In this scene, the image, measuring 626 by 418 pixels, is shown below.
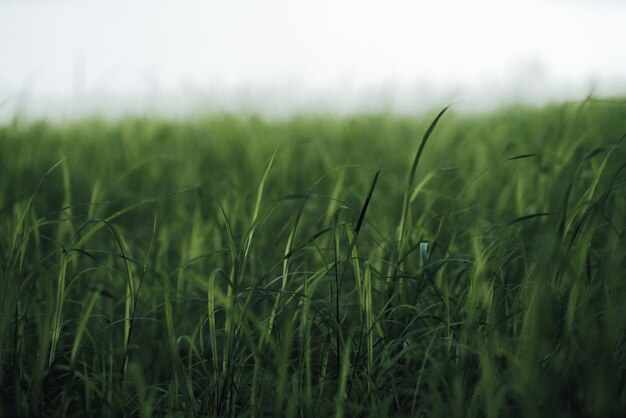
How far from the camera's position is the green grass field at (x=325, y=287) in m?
0.96

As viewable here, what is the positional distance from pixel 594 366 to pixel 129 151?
2235 mm

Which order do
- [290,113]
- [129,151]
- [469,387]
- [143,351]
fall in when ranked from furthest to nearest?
[290,113], [129,151], [143,351], [469,387]

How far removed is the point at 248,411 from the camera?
97 cm

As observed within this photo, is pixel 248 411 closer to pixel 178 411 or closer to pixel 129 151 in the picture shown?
pixel 178 411

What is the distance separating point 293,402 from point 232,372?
12 centimetres

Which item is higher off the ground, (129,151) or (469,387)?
(129,151)

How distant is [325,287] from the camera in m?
1.58

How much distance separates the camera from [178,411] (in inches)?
41.2

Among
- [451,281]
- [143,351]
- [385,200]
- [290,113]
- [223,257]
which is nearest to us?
[143,351]

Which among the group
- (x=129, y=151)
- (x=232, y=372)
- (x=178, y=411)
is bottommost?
(x=178, y=411)

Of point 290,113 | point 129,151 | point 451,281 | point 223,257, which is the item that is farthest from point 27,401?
point 290,113

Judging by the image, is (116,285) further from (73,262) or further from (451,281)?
(451,281)

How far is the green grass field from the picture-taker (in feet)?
3.15

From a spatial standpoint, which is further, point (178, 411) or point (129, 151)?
point (129, 151)
